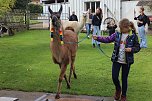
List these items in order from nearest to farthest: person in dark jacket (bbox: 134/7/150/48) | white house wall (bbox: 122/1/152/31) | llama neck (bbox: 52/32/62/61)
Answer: llama neck (bbox: 52/32/62/61) < person in dark jacket (bbox: 134/7/150/48) < white house wall (bbox: 122/1/152/31)

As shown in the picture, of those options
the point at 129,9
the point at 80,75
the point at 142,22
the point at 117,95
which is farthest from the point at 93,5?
the point at 117,95

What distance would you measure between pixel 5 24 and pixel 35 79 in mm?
20094

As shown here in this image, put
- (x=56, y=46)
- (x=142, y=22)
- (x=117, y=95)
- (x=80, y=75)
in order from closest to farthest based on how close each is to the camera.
A: (x=117, y=95) < (x=56, y=46) < (x=80, y=75) < (x=142, y=22)

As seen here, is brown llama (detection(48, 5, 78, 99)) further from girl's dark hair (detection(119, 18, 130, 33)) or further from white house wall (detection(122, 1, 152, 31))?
white house wall (detection(122, 1, 152, 31))

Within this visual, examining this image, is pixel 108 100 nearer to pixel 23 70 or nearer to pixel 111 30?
pixel 23 70

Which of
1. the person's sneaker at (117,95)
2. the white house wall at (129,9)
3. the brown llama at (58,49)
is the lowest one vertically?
the person's sneaker at (117,95)

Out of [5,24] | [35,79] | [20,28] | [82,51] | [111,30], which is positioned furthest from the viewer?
[20,28]

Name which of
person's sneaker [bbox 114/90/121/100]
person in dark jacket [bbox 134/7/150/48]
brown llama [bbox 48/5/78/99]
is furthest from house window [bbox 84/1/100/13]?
person's sneaker [bbox 114/90/121/100]

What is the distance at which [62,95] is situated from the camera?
27.0 feet

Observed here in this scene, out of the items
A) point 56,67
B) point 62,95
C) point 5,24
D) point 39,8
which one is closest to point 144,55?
point 56,67

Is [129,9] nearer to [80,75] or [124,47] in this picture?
[80,75]

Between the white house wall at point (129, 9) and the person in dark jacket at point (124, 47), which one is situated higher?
the white house wall at point (129, 9)

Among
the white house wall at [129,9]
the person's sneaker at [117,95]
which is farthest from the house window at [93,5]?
the person's sneaker at [117,95]

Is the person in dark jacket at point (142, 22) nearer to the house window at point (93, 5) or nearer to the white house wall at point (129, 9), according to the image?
the white house wall at point (129, 9)
